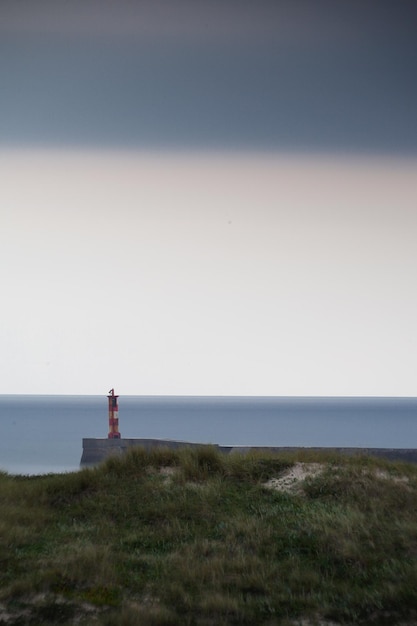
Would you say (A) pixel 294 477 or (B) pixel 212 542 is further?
(A) pixel 294 477

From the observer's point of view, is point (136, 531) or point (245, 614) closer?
point (245, 614)

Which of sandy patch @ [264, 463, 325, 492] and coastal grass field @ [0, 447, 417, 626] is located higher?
sandy patch @ [264, 463, 325, 492]

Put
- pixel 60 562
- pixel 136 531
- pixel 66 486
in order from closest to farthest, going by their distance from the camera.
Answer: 1. pixel 60 562
2. pixel 136 531
3. pixel 66 486

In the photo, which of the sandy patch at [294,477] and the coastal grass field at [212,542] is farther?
the sandy patch at [294,477]

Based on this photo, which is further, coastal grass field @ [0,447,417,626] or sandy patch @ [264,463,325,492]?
sandy patch @ [264,463,325,492]

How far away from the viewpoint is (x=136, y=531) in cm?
1003

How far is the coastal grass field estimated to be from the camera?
7.21m

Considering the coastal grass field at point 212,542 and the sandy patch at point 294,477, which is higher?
the sandy patch at point 294,477

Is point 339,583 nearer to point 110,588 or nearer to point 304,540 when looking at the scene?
point 304,540

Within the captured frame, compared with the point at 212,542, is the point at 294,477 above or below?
above

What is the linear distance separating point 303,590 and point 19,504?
5.34m

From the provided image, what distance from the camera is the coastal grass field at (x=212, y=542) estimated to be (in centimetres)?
721

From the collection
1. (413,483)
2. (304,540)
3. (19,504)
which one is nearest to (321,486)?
(413,483)

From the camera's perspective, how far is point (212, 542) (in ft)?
30.3
